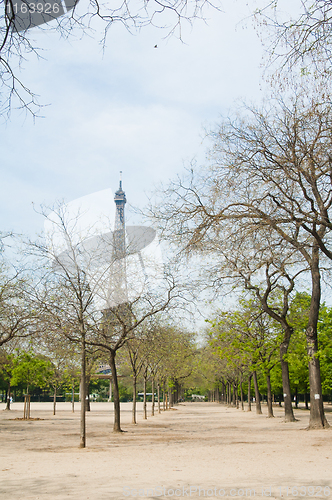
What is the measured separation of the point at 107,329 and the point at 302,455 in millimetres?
9569

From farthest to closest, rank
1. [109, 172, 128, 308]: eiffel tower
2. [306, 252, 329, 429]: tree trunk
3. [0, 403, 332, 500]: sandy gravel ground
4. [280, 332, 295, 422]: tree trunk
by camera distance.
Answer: [280, 332, 295, 422]: tree trunk
[109, 172, 128, 308]: eiffel tower
[306, 252, 329, 429]: tree trunk
[0, 403, 332, 500]: sandy gravel ground

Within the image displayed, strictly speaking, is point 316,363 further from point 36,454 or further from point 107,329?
point 36,454

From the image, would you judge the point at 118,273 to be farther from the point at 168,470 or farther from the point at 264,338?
the point at 264,338

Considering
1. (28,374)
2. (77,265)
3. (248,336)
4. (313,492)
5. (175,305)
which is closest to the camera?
(313,492)

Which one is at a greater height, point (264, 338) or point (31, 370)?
point (264, 338)

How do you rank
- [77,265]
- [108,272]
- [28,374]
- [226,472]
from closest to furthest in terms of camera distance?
[226,472] < [77,265] < [108,272] < [28,374]

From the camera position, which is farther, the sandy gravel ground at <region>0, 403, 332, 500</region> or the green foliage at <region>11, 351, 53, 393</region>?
the green foliage at <region>11, 351, 53, 393</region>

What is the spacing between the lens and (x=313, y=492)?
22.8 ft

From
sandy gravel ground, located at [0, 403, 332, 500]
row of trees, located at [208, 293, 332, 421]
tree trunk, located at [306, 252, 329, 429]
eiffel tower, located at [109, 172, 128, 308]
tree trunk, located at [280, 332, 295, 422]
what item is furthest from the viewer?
tree trunk, located at [280, 332, 295, 422]

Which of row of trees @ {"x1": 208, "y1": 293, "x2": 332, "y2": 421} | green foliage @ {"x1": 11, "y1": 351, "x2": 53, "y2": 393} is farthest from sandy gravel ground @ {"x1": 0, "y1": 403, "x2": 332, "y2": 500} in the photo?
green foliage @ {"x1": 11, "y1": 351, "x2": 53, "y2": 393}

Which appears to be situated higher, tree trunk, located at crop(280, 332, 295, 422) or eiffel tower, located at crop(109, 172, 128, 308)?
eiffel tower, located at crop(109, 172, 128, 308)

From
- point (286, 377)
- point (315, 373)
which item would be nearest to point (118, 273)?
point (315, 373)

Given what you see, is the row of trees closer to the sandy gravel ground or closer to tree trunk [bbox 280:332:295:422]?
tree trunk [bbox 280:332:295:422]

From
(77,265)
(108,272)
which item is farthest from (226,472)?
(108,272)
